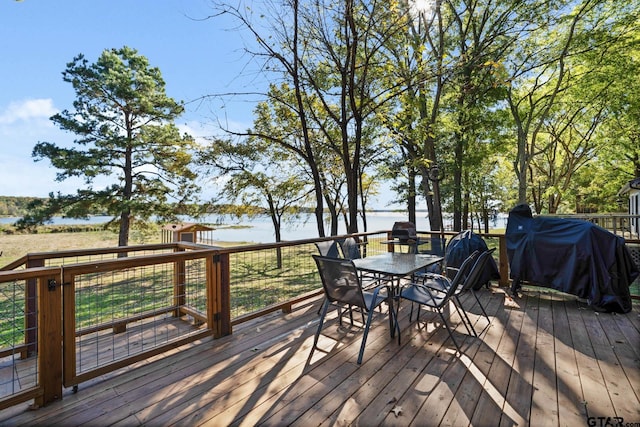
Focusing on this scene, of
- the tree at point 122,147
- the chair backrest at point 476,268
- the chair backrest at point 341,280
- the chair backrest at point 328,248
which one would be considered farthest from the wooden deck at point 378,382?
the tree at point 122,147

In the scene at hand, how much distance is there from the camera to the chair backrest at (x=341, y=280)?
2.52 metres

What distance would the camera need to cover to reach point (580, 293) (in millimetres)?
3840

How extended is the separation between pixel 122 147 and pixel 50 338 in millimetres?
12688

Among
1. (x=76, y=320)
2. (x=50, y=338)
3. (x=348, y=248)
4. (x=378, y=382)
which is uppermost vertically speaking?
(x=348, y=248)

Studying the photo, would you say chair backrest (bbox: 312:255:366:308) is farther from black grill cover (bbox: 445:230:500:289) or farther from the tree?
the tree

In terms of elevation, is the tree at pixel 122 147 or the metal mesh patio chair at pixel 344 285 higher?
the tree at pixel 122 147

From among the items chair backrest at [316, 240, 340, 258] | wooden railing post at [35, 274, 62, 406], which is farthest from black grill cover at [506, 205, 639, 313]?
wooden railing post at [35, 274, 62, 406]

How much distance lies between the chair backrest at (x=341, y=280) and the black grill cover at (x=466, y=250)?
258 cm

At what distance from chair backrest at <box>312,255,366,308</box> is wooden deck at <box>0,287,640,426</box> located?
51cm

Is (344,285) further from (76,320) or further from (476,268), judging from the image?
(76,320)

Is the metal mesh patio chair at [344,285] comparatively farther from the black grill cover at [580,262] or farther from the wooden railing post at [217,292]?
the black grill cover at [580,262]

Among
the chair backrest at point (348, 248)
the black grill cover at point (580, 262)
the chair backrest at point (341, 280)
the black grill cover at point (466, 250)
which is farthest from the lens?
the black grill cover at point (466, 250)

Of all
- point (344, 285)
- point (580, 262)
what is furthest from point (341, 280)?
point (580, 262)

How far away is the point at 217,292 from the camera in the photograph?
309cm
